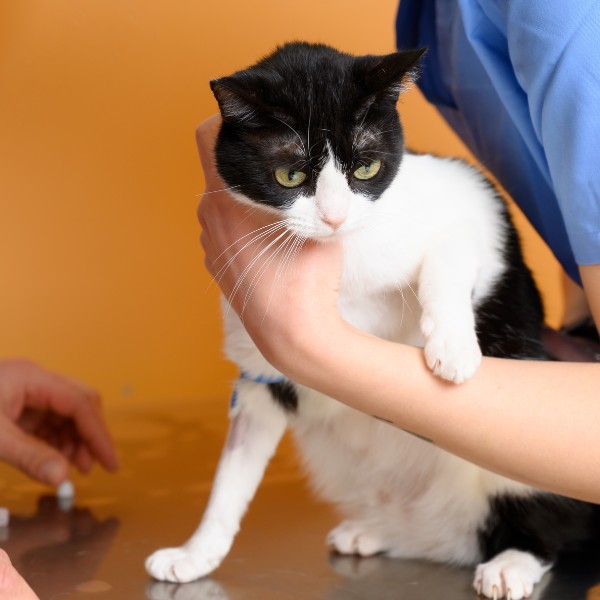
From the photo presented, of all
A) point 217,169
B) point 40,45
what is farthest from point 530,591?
point 40,45

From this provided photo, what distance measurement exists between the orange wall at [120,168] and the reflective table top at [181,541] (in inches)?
20.6

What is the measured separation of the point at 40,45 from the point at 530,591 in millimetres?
1534

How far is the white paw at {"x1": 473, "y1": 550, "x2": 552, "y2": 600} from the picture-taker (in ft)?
3.94

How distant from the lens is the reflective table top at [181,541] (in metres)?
1.21

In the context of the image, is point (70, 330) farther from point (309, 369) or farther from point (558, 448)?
point (558, 448)

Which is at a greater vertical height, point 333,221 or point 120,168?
point 333,221

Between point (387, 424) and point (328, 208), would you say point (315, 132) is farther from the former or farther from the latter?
point (387, 424)

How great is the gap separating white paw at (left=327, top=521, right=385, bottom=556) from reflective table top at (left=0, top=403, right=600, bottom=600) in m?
0.02

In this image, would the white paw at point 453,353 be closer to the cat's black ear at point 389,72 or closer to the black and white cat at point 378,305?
the black and white cat at point 378,305

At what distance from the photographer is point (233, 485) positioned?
135 cm

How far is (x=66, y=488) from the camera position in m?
1.58

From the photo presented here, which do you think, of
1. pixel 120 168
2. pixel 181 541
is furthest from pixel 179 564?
pixel 120 168

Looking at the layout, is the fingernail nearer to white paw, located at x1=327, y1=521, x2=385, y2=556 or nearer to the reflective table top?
the reflective table top

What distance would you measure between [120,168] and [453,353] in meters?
1.32
